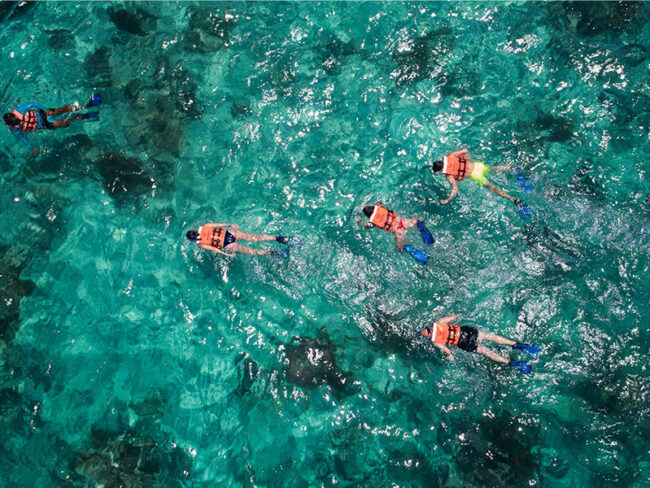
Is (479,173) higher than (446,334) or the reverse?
higher

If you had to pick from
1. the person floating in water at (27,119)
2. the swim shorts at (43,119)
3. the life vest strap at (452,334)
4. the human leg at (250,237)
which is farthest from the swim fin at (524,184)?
the swim shorts at (43,119)

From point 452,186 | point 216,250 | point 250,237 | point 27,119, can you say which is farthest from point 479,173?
point 27,119

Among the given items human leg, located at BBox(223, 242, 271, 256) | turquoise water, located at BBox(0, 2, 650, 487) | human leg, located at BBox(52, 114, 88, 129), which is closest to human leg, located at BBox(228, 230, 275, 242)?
human leg, located at BBox(223, 242, 271, 256)

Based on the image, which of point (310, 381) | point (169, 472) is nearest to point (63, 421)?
point (169, 472)

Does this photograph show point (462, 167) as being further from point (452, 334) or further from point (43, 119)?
point (43, 119)

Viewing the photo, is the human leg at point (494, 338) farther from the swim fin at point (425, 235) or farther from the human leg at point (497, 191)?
the human leg at point (497, 191)

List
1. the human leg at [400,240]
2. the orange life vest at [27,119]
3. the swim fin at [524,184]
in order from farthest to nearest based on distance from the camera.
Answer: the swim fin at [524,184] → the orange life vest at [27,119] → the human leg at [400,240]

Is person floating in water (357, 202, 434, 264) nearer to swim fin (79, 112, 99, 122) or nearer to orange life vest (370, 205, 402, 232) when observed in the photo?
orange life vest (370, 205, 402, 232)
